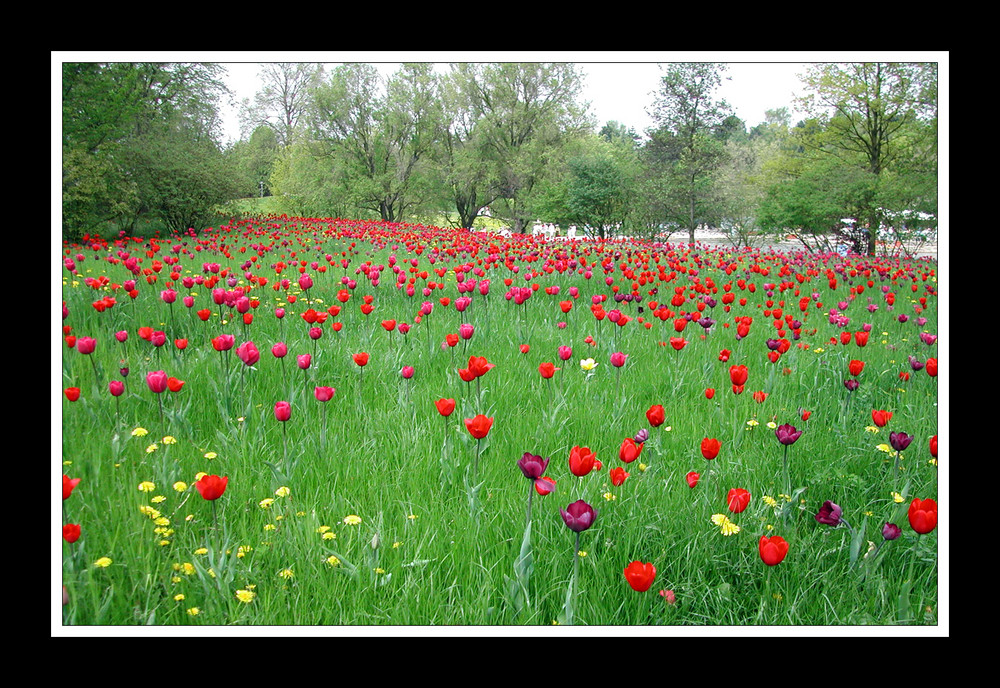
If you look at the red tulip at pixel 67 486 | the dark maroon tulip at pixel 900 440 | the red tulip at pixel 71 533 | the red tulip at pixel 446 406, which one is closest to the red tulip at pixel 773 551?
the dark maroon tulip at pixel 900 440

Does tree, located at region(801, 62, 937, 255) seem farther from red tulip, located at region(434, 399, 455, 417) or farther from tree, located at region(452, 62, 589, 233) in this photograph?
red tulip, located at region(434, 399, 455, 417)

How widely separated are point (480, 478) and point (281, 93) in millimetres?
2106

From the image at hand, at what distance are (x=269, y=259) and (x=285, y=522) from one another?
573cm

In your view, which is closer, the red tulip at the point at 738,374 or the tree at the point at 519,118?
the red tulip at the point at 738,374

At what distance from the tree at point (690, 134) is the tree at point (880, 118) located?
512 mm

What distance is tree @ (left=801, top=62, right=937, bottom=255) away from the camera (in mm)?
2178

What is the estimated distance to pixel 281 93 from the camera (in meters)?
2.82

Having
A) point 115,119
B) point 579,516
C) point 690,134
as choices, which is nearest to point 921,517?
point 579,516

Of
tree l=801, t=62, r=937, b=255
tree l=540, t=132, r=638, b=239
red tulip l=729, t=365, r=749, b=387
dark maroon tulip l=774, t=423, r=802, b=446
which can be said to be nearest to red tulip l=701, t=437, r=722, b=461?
dark maroon tulip l=774, t=423, r=802, b=446

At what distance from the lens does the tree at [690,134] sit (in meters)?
2.93

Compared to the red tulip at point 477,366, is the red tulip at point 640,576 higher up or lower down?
lower down

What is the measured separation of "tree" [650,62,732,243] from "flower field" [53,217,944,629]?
1316 millimetres

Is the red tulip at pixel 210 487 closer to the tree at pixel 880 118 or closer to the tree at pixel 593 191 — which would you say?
the tree at pixel 880 118
